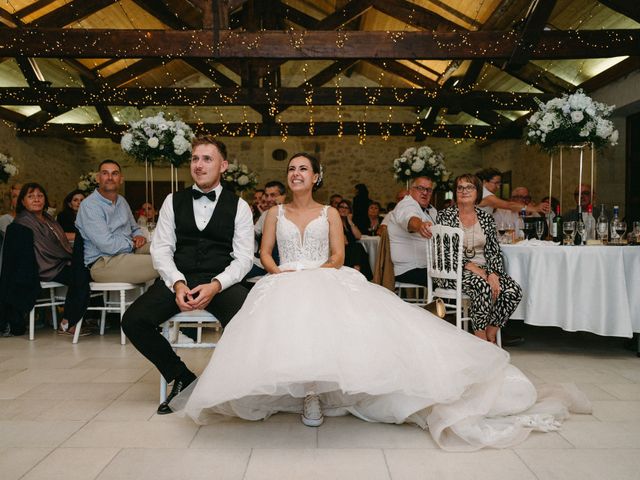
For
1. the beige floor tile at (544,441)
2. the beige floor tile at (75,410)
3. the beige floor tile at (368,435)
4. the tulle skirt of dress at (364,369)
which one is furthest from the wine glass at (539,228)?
the beige floor tile at (75,410)

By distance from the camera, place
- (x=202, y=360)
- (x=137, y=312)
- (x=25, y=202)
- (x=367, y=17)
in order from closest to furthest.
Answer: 1. (x=137, y=312)
2. (x=202, y=360)
3. (x=25, y=202)
4. (x=367, y=17)

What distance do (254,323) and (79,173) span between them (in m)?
12.9

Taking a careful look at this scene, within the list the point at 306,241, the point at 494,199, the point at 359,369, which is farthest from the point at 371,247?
the point at 359,369

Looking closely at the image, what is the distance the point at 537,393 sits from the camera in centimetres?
267

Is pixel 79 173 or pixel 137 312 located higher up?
pixel 79 173

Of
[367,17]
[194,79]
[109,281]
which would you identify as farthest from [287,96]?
[109,281]

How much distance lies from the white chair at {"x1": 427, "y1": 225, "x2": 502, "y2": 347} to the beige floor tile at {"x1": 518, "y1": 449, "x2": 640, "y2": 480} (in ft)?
5.24

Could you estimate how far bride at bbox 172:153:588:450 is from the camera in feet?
6.82

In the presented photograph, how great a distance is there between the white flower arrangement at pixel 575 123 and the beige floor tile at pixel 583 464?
286 centimetres

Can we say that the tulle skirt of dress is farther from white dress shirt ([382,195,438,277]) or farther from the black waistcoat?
white dress shirt ([382,195,438,277])

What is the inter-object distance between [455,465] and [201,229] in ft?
5.53

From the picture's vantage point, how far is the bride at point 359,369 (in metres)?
2.08

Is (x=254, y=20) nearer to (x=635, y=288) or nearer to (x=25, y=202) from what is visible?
(x=25, y=202)

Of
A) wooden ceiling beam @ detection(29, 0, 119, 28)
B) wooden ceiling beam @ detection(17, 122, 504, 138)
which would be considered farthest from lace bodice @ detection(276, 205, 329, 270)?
wooden ceiling beam @ detection(17, 122, 504, 138)
